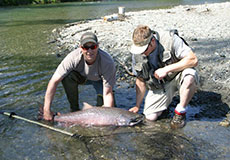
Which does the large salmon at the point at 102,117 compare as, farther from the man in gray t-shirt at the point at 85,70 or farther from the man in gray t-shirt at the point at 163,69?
the man in gray t-shirt at the point at 163,69

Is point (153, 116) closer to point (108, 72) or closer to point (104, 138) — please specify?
point (104, 138)

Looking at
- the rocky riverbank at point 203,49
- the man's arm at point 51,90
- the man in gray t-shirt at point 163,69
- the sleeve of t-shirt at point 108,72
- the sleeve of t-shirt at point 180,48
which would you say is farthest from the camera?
the rocky riverbank at point 203,49

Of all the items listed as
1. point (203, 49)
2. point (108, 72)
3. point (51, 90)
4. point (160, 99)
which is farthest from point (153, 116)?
point (203, 49)

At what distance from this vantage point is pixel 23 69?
7793 mm

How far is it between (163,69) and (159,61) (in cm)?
24

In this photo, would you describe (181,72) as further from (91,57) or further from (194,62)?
(91,57)

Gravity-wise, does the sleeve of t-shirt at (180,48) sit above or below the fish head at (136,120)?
above

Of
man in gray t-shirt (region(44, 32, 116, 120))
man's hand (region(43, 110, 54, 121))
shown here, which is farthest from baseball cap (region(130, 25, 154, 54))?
man's hand (region(43, 110, 54, 121))

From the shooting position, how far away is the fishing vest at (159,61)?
14.0 feet

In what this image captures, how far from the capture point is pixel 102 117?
14.9 feet

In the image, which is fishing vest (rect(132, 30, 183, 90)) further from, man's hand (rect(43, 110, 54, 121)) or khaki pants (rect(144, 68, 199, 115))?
man's hand (rect(43, 110, 54, 121))

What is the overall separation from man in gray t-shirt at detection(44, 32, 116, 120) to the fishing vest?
493 mm

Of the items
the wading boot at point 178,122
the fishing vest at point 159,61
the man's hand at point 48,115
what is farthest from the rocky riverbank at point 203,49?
the man's hand at point 48,115

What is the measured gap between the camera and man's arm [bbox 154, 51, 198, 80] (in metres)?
4.14
